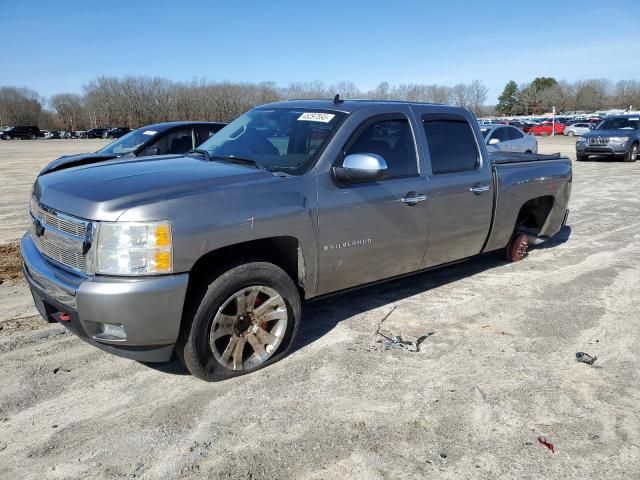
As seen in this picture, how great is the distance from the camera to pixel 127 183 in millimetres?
3312

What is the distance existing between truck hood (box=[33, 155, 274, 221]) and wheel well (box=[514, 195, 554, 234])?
4082mm

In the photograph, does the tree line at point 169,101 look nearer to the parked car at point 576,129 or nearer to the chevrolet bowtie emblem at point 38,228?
the parked car at point 576,129

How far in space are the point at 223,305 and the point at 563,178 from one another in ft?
16.2

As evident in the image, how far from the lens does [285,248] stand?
12.3ft

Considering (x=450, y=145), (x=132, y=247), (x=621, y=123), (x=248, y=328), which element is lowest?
(x=248, y=328)

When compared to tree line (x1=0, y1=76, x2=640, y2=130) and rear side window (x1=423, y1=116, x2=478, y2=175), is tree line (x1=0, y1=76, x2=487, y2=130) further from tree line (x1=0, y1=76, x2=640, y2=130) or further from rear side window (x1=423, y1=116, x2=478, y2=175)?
rear side window (x1=423, y1=116, x2=478, y2=175)

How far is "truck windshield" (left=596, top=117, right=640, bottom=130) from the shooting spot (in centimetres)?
2075

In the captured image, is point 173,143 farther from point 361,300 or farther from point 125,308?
point 125,308

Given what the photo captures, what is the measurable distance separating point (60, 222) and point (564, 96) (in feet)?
460

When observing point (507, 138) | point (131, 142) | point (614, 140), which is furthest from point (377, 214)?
point (614, 140)

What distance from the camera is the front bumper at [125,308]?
9.84ft

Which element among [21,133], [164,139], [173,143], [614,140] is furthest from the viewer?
[21,133]

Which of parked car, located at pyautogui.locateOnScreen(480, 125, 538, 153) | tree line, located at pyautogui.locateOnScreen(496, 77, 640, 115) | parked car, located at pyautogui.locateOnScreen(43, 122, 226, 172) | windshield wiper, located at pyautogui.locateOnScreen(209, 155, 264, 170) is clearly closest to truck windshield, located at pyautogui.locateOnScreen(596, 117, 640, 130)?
parked car, located at pyautogui.locateOnScreen(480, 125, 538, 153)

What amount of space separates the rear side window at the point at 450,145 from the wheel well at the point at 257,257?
5.45ft
